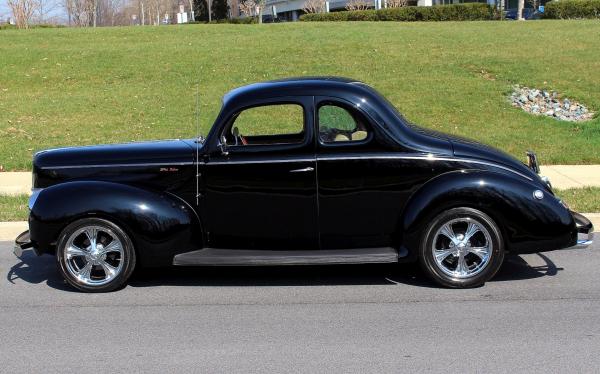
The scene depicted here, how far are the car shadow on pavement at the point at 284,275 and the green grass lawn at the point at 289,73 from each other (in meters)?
5.76

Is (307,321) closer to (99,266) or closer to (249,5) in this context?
(99,266)

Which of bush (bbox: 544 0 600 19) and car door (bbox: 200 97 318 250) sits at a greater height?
bush (bbox: 544 0 600 19)

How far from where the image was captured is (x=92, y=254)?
6504mm

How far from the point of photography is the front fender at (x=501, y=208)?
6297 millimetres

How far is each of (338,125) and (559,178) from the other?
589cm

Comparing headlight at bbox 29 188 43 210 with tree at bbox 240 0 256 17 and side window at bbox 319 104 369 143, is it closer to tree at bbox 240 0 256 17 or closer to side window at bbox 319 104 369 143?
side window at bbox 319 104 369 143

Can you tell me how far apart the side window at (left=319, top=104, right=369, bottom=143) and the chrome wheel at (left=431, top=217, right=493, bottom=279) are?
1081 mm

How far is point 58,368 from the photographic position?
496cm

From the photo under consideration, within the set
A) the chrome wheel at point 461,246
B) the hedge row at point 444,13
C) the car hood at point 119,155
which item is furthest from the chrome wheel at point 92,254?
the hedge row at point 444,13

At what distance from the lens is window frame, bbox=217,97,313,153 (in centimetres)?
649

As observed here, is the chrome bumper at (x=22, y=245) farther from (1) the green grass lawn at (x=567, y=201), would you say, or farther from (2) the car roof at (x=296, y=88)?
(1) the green grass lawn at (x=567, y=201)

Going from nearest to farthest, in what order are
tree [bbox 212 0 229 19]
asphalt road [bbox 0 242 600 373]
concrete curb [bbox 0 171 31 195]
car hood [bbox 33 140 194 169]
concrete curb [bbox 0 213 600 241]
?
asphalt road [bbox 0 242 600 373], car hood [bbox 33 140 194 169], concrete curb [bbox 0 213 600 241], concrete curb [bbox 0 171 31 195], tree [bbox 212 0 229 19]

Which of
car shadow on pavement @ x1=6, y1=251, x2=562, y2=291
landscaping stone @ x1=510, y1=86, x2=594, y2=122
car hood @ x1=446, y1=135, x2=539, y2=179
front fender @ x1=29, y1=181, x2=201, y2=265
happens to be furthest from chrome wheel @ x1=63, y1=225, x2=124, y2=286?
landscaping stone @ x1=510, y1=86, x2=594, y2=122

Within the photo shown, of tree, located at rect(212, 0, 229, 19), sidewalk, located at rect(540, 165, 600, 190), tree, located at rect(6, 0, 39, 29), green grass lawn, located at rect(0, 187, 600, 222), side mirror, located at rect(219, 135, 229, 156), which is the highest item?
tree, located at rect(212, 0, 229, 19)
